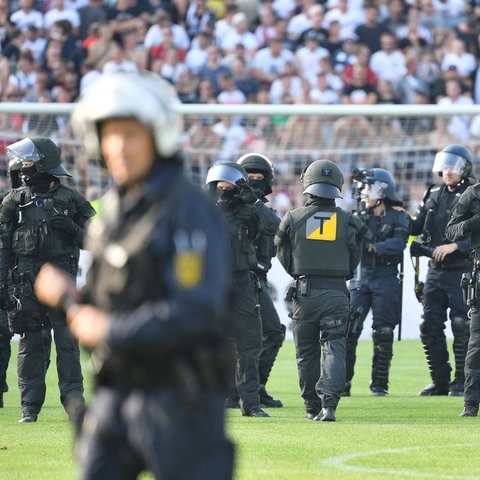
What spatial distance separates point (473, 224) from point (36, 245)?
3419 millimetres

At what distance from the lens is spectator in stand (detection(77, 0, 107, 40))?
23.0 metres

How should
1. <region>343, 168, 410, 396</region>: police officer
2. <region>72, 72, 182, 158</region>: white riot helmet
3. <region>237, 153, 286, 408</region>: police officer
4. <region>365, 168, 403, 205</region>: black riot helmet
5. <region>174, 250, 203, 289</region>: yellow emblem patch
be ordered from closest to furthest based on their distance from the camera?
<region>174, 250, 203, 289</region>: yellow emblem patch → <region>72, 72, 182, 158</region>: white riot helmet → <region>237, 153, 286, 408</region>: police officer → <region>343, 168, 410, 396</region>: police officer → <region>365, 168, 403, 205</region>: black riot helmet

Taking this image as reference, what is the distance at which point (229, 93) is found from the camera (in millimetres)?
21531

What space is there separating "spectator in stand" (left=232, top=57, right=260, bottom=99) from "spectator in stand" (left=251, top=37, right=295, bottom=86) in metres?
0.12

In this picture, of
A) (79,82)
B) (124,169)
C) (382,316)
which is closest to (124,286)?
(124,169)

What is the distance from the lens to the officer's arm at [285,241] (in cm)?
1112

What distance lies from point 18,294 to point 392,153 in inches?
362

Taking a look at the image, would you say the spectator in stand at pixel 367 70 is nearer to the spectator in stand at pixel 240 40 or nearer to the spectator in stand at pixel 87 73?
the spectator in stand at pixel 240 40

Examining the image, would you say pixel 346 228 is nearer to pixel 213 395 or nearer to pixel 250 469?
pixel 250 469

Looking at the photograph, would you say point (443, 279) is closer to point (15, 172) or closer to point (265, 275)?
point (265, 275)

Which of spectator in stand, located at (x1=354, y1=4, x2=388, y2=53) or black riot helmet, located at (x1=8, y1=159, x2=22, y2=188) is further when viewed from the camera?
spectator in stand, located at (x1=354, y1=4, x2=388, y2=53)

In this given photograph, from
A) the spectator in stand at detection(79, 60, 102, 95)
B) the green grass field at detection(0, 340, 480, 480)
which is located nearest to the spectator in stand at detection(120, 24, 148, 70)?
the spectator in stand at detection(79, 60, 102, 95)

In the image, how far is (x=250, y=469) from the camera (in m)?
8.23

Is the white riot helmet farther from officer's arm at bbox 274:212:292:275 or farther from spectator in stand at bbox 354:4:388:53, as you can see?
spectator in stand at bbox 354:4:388:53
